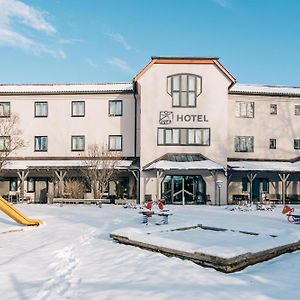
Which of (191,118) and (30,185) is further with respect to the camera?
(30,185)

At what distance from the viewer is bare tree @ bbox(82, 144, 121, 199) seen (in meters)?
25.3

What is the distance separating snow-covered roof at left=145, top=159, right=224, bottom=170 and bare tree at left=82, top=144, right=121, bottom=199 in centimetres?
278

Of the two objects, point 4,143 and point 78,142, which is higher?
point 78,142

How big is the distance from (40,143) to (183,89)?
13.0 meters

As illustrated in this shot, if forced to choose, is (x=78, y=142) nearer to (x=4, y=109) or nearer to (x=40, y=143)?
(x=40, y=143)

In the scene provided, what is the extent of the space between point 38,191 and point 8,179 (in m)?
2.75

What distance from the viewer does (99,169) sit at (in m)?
25.4

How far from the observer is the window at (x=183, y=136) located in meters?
26.8

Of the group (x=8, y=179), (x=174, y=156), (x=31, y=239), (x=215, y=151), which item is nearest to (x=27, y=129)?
(x=8, y=179)

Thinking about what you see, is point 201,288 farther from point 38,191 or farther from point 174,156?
point 38,191

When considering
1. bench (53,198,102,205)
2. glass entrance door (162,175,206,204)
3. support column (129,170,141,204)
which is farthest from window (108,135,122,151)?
bench (53,198,102,205)

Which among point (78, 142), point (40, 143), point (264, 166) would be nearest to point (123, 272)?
point (264, 166)

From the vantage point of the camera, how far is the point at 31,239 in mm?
11297

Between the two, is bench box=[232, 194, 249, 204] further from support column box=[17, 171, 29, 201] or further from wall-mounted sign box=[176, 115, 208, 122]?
support column box=[17, 171, 29, 201]
